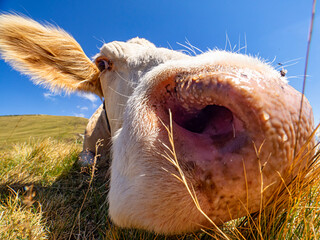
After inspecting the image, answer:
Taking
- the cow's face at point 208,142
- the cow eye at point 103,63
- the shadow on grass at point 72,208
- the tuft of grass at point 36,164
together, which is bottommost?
the tuft of grass at point 36,164

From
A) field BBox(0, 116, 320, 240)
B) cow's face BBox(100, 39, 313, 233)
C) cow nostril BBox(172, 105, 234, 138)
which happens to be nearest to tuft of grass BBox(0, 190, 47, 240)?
field BBox(0, 116, 320, 240)

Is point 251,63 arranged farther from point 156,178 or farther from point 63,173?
point 63,173

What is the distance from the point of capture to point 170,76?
1.16 metres

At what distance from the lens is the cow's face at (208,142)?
93cm

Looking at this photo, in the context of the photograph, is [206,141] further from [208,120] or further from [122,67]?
[122,67]

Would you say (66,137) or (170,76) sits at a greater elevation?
(170,76)

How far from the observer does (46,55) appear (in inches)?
114

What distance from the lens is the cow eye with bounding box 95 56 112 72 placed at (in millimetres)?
2631

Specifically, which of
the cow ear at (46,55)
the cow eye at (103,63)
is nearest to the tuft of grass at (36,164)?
the cow ear at (46,55)

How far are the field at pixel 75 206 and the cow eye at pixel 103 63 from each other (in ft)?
4.24

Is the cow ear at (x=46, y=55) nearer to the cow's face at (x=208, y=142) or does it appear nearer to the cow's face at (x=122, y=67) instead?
the cow's face at (x=122, y=67)

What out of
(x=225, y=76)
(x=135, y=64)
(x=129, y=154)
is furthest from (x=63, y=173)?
(x=225, y=76)

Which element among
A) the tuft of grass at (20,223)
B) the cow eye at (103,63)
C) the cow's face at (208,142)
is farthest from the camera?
the cow eye at (103,63)

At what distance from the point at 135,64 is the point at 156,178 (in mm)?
1563
